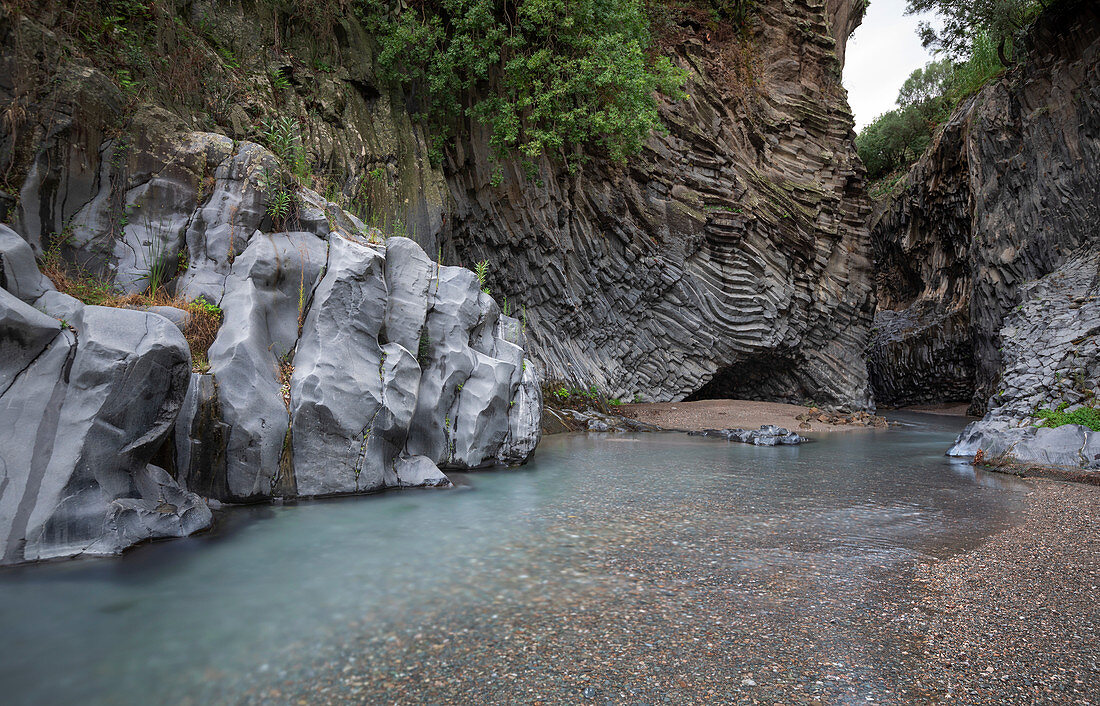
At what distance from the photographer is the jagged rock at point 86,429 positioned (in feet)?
13.3

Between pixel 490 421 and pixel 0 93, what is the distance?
22.3 ft

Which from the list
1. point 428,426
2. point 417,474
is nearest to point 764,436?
point 428,426

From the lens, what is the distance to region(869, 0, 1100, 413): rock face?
16875 millimetres

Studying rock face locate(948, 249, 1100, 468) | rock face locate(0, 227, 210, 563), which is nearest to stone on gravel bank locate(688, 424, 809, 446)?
rock face locate(948, 249, 1100, 468)

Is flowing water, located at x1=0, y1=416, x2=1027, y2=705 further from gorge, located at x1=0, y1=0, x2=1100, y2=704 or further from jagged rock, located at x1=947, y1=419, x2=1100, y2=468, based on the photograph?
jagged rock, located at x1=947, y1=419, x2=1100, y2=468

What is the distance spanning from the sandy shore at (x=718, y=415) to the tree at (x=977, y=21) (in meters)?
13.6

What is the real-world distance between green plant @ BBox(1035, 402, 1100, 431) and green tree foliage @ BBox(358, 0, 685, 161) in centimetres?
→ 1026

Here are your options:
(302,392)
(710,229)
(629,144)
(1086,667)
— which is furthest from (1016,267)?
(302,392)

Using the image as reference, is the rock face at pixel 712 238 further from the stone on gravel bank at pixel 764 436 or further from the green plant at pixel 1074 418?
the green plant at pixel 1074 418

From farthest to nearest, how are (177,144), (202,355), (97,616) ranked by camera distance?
(177,144), (202,355), (97,616)

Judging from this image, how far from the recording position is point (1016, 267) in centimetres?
1906

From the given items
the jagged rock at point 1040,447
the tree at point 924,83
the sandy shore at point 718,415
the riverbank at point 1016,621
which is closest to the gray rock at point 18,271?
the riverbank at point 1016,621

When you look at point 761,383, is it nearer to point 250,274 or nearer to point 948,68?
point 250,274

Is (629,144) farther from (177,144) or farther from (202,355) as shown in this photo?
(202,355)
